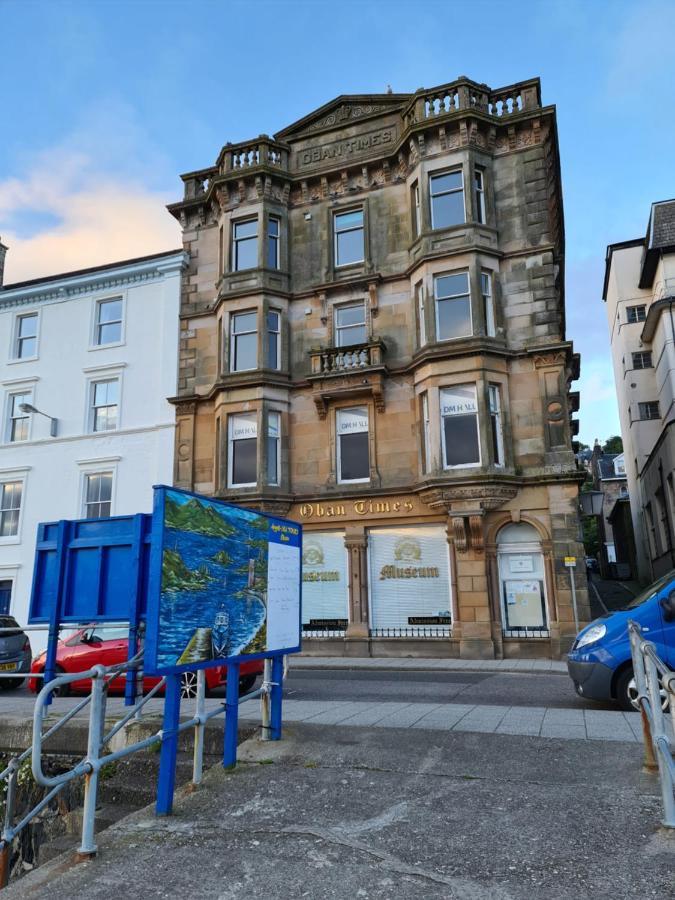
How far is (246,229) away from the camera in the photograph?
78.5 feet

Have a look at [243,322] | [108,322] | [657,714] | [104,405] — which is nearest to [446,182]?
[243,322]

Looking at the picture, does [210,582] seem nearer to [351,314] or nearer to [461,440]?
[461,440]

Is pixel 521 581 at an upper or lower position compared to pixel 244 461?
lower

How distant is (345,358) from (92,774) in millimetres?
18086

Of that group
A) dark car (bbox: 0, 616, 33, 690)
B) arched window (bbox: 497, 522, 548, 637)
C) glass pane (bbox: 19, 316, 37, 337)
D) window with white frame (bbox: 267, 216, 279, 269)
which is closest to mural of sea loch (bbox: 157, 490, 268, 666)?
dark car (bbox: 0, 616, 33, 690)

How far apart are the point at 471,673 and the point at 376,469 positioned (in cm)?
750

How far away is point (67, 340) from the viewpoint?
25.9 metres

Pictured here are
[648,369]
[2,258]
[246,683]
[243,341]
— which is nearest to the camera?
[246,683]

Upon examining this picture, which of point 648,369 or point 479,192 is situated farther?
point 648,369

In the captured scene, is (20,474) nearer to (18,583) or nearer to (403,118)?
(18,583)

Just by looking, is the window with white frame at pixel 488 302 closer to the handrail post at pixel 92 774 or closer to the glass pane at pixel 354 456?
the glass pane at pixel 354 456

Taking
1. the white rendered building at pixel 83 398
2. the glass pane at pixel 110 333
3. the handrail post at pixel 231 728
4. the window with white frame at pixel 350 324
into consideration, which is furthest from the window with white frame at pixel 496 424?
the glass pane at pixel 110 333

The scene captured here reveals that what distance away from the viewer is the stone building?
745 inches

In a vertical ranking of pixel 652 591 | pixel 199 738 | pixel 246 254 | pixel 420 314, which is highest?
pixel 246 254
